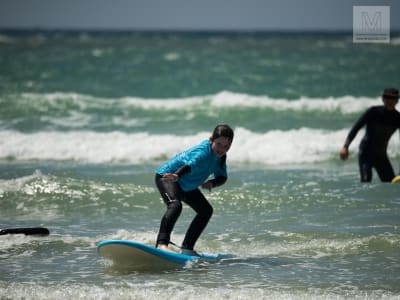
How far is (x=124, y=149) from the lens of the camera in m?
16.2

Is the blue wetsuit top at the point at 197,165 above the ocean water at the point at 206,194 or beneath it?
above

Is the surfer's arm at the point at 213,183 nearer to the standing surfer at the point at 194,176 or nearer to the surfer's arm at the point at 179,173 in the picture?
the standing surfer at the point at 194,176

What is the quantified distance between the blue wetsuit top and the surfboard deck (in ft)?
2.25

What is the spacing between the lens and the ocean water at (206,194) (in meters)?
7.34

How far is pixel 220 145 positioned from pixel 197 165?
29cm

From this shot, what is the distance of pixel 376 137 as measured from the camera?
1030cm

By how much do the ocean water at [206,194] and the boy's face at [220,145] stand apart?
121 centimetres

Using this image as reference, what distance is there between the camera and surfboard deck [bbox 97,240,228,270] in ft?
24.6

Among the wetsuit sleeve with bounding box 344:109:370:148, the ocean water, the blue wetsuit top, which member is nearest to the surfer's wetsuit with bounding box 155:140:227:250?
the blue wetsuit top

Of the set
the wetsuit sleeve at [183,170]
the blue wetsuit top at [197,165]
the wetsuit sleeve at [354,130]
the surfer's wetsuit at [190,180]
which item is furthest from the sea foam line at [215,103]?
the wetsuit sleeve at [183,170]

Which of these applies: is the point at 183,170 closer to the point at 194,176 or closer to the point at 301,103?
the point at 194,176

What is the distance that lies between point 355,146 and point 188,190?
9388mm

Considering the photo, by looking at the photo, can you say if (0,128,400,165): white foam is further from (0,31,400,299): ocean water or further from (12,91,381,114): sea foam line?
(12,91,381,114): sea foam line

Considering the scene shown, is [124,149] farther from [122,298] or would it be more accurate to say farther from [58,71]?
[58,71]
